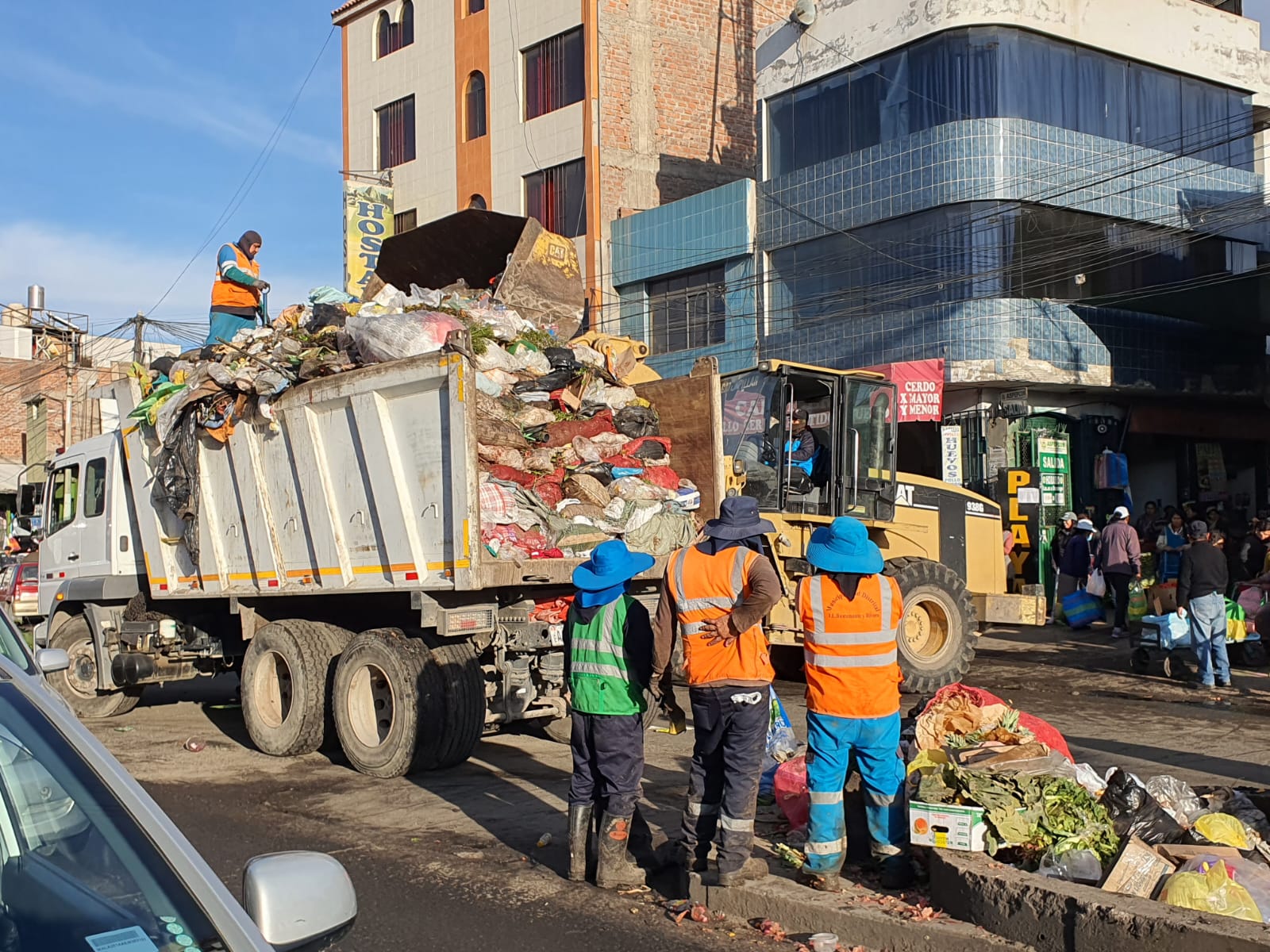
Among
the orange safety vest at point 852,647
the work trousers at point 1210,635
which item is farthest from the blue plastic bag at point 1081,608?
the orange safety vest at point 852,647

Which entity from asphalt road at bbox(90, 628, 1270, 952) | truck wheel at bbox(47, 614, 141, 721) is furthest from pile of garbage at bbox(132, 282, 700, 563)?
truck wheel at bbox(47, 614, 141, 721)

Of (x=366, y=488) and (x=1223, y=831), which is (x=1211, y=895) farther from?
(x=366, y=488)

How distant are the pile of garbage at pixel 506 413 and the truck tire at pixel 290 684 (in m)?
1.43

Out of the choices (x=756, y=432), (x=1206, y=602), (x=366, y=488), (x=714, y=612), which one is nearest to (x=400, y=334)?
(x=366, y=488)

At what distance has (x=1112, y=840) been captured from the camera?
4996 mm

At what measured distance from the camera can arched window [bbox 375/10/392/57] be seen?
34.3 m

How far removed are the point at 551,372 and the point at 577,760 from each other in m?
3.98

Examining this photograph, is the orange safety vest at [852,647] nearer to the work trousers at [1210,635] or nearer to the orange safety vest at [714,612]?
the orange safety vest at [714,612]

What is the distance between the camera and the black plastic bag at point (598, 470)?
8.74 meters

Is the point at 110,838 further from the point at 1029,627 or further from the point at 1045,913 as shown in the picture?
the point at 1029,627

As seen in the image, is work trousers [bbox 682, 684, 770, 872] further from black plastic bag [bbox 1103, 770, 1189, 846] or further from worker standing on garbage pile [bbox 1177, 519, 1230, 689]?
worker standing on garbage pile [bbox 1177, 519, 1230, 689]

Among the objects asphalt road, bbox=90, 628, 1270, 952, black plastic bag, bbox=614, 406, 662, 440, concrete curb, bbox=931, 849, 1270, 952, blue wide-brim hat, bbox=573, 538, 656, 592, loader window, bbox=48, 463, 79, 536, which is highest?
black plastic bag, bbox=614, 406, 662, 440

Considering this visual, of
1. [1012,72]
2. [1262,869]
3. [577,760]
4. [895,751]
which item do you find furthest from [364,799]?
[1012,72]

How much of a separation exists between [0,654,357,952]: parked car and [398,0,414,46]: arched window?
33.6 meters
